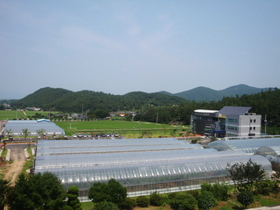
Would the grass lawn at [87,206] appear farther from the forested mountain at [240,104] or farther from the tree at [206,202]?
the forested mountain at [240,104]

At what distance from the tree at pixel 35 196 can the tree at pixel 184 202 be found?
25.9ft

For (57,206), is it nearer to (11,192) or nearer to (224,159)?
(11,192)

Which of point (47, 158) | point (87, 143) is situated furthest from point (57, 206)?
point (87, 143)

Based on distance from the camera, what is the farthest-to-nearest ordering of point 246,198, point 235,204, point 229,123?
point 229,123
point 235,204
point 246,198

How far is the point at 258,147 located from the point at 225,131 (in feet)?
72.2

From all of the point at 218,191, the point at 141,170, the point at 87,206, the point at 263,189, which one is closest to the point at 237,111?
the point at 263,189

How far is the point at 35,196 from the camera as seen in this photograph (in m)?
13.4

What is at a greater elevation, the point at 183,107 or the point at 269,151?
the point at 183,107

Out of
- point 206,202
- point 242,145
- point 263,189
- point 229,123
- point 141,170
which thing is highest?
point 229,123

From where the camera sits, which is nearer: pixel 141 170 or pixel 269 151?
pixel 141 170

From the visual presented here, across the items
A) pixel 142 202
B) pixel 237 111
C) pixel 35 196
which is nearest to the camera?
pixel 35 196

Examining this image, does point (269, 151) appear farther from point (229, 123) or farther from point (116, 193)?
point (116, 193)

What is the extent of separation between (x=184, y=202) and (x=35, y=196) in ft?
32.1

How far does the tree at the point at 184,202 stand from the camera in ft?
55.9
